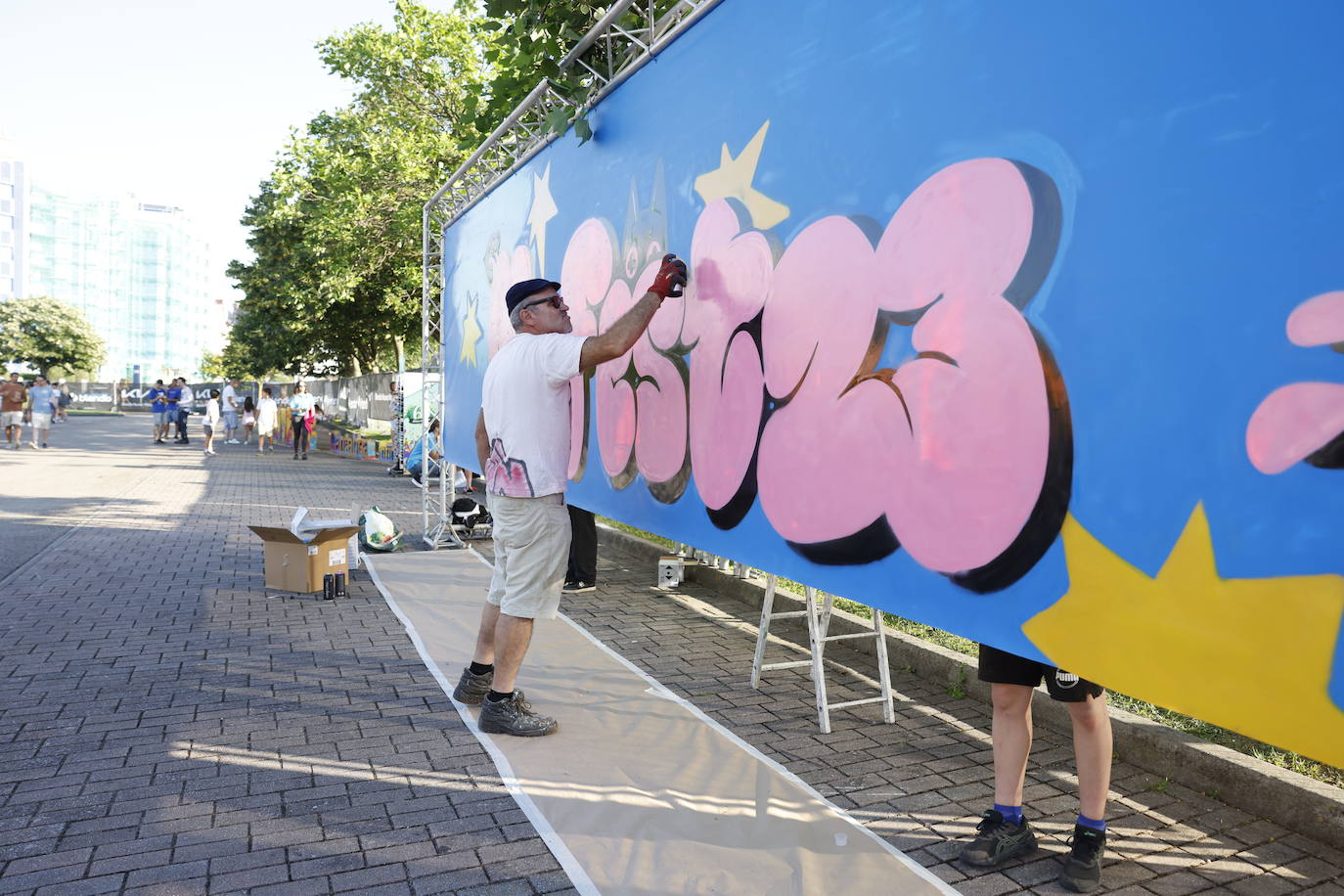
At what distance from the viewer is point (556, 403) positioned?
4441 mm

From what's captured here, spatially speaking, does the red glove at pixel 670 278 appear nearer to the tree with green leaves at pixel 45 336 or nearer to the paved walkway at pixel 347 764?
the paved walkway at pixel 347 764

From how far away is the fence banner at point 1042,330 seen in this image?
6.38 feet

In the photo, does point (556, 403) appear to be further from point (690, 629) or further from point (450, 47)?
point (450, 47)

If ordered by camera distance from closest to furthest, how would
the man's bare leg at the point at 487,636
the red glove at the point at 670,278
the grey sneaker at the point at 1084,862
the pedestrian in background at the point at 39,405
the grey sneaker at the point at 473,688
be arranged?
the grey sneaker at the point at 1084,862 < the red glove at the point at 670,278 < the man's bare leg at the point at 487,636 < the grey sneaker at the point at 473,688 < the pedestrian in background at the point at 39,405

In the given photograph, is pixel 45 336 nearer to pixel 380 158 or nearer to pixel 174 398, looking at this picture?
pixel 174 398

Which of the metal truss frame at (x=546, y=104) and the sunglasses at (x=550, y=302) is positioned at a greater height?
the metal truss frame at (x=546, y=104)

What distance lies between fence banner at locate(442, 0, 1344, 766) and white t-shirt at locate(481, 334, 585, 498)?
0.42 feet

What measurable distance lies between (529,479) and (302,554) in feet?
13.5

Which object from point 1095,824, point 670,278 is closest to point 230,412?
point 670,278

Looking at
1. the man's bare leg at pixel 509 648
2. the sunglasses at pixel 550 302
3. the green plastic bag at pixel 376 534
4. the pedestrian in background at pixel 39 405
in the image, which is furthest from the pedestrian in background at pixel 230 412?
the man's bare leg at pixel 509 648

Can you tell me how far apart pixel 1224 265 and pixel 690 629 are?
16.5 feet

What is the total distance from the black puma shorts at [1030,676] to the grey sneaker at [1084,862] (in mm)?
509

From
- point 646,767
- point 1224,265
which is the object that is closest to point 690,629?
point 646,767

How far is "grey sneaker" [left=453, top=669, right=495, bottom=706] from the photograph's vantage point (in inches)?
191
